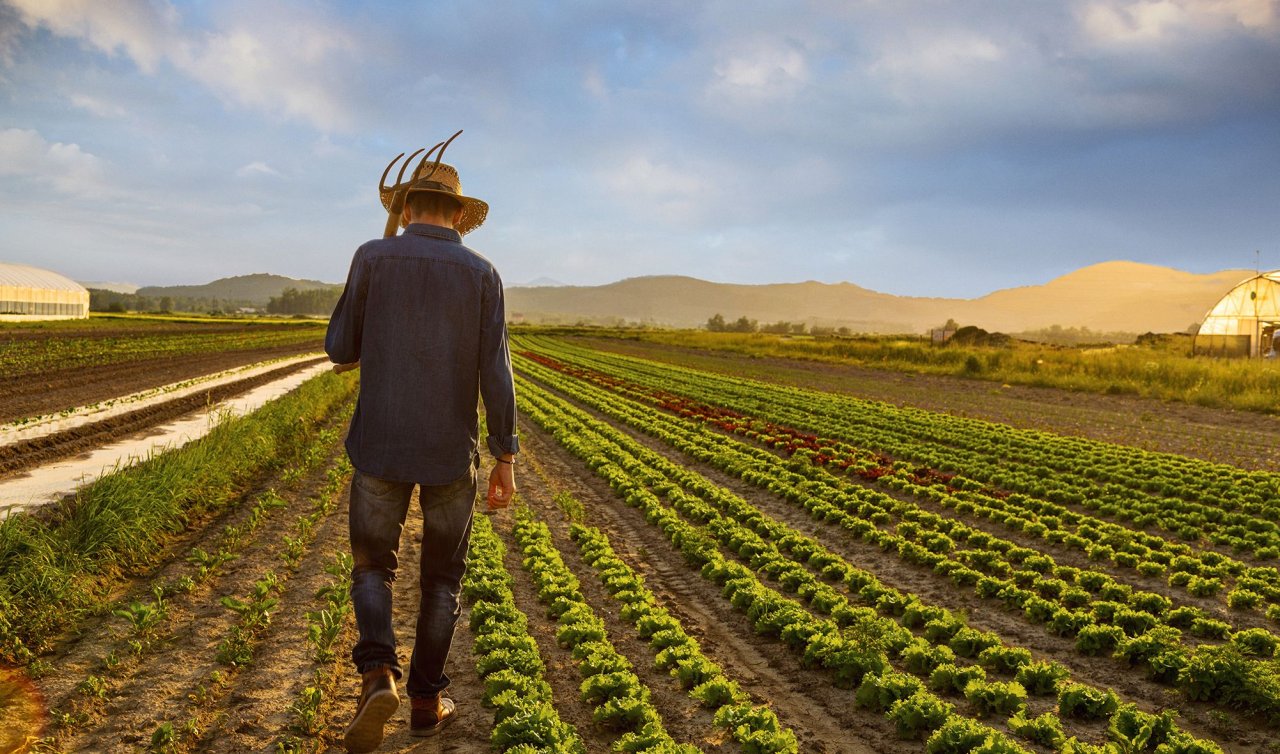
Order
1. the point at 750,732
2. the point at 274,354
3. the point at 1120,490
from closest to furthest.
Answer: the point at 750,732, the point at 1120,490, the point at 274,354

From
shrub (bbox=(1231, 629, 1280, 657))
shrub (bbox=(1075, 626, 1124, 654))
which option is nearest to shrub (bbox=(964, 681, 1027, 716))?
shrub (bbox=(1075, 626, 1124, 654))

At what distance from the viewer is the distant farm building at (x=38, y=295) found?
2482 inches

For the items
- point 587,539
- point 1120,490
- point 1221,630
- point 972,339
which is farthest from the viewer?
point 972,339

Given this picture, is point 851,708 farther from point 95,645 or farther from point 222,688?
point 95,645

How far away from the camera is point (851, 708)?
519 cm

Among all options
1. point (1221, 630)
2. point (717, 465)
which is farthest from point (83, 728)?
point (717, 465)

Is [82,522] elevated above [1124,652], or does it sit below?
above

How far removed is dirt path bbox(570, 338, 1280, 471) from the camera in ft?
58.1

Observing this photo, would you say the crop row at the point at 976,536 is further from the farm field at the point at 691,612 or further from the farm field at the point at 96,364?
the farm field at the point at 96,364

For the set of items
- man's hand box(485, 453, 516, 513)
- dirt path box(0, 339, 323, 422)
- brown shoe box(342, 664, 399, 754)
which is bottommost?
dirt path box(0, 339, 323, 422)

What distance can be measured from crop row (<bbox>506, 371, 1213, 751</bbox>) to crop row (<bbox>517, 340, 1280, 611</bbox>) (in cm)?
313

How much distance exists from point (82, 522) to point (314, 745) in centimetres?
417

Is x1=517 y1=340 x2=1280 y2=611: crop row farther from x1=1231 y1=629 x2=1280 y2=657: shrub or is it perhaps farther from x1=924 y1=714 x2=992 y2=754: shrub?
x1=924 y1=714 x2=992 y2=754: shrub

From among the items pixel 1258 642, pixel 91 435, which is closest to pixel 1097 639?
pixel 1258 642
